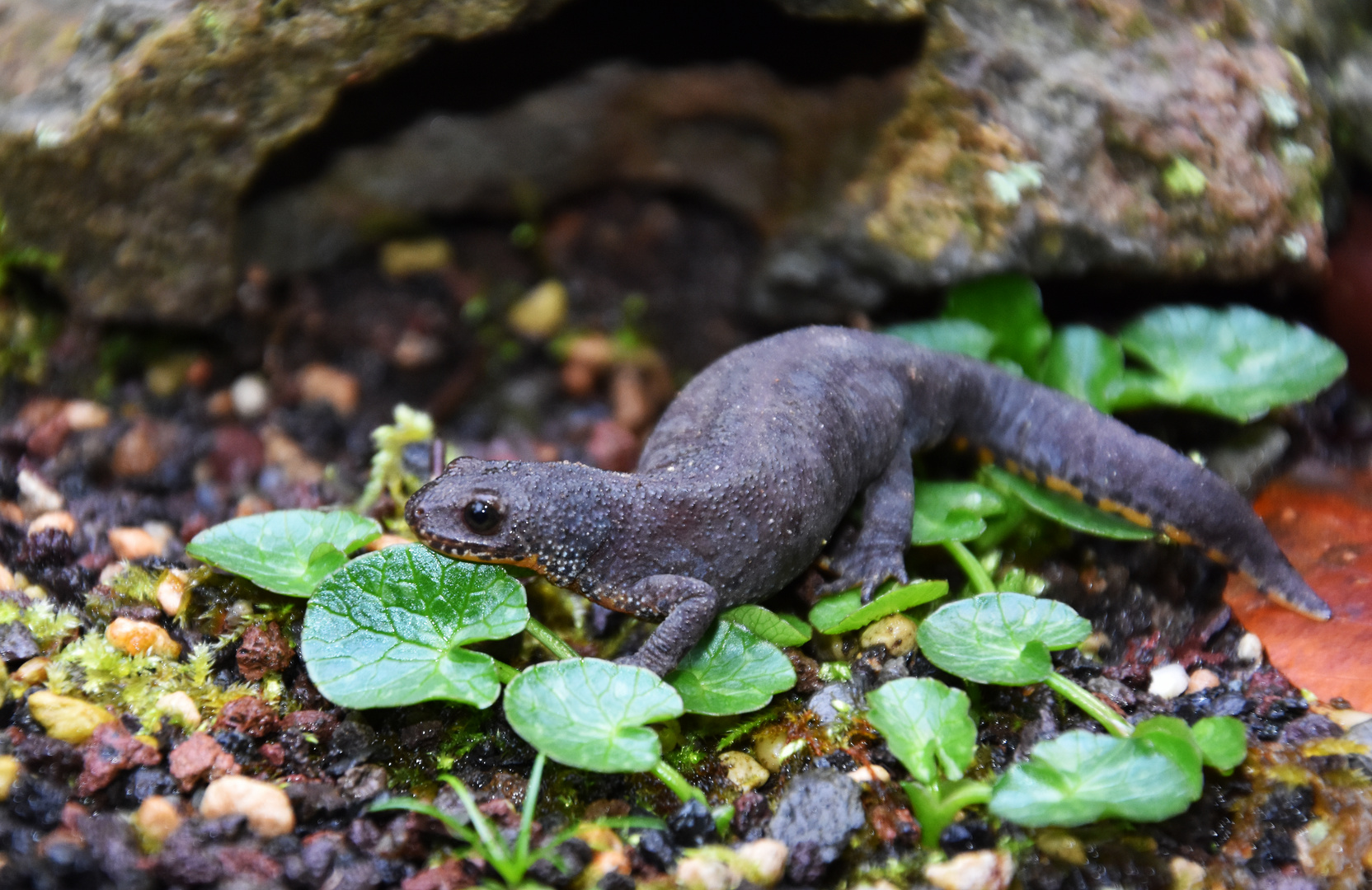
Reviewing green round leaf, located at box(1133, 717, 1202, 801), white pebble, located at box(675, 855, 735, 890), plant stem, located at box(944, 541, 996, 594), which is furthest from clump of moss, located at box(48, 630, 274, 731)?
green round leaf, located at box(1133, 717, 1202, 801)

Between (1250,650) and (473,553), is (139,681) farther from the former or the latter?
(1250,650)

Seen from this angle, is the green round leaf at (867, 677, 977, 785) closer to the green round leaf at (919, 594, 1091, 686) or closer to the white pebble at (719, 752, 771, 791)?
the green round leaf at (919, 594, 1091, 686)

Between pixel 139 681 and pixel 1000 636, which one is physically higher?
pixel 139 681

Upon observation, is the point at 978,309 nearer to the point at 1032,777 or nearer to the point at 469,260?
the point at 1032,777

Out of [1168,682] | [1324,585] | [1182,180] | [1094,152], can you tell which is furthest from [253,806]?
[1182,180]

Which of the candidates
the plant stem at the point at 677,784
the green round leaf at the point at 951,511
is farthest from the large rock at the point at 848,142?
the plant stem at the point at 677,784

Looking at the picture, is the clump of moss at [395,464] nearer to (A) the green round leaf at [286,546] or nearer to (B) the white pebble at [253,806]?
(A) the green round leaf at [286,546]
